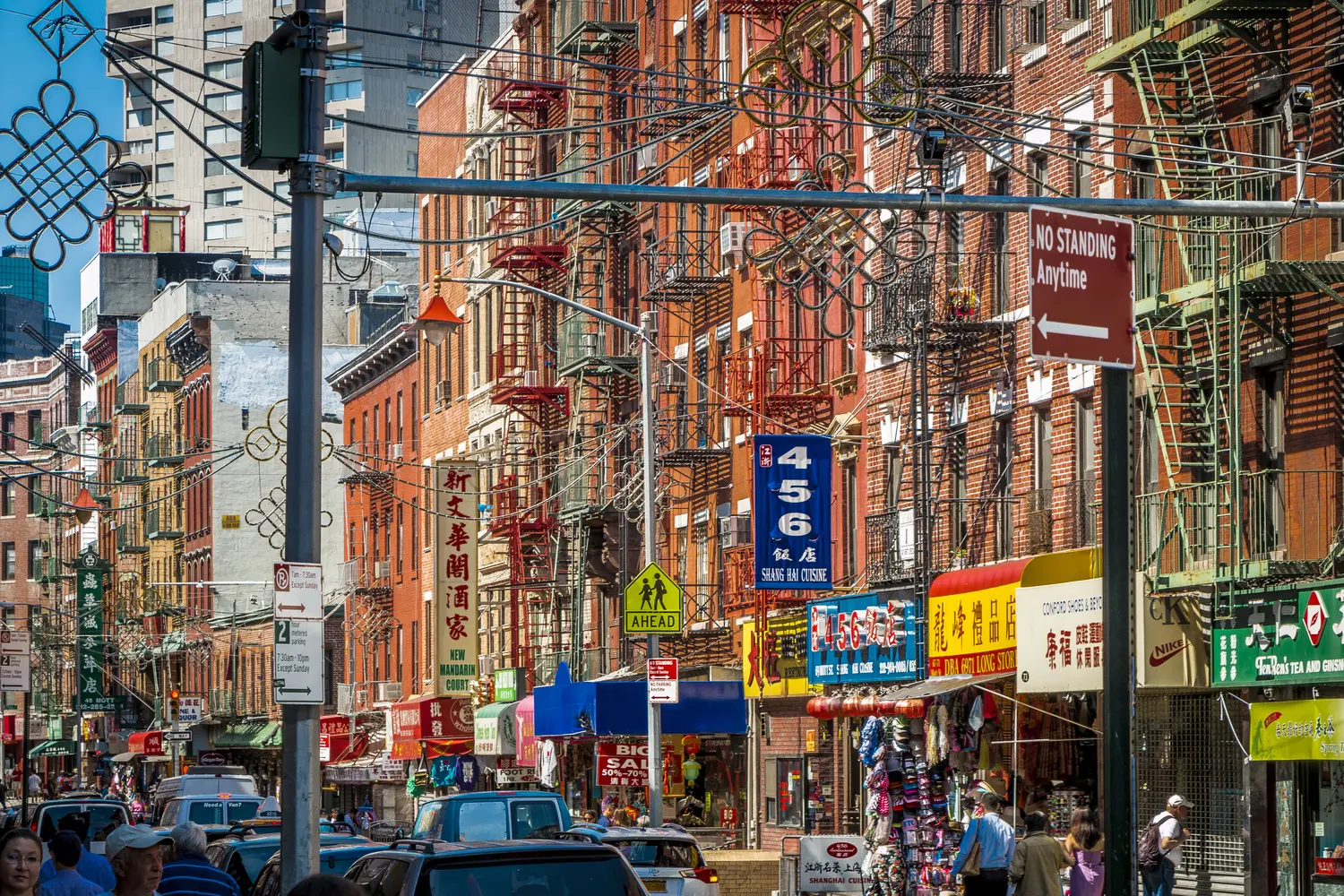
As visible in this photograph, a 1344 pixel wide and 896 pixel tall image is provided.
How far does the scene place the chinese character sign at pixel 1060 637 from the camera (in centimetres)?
2594

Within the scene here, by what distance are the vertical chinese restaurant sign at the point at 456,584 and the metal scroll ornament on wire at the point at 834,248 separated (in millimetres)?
15817

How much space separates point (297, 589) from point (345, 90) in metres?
99.4

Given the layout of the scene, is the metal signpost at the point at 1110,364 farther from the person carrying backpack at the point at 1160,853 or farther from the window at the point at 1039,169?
the window at the point at 1039,169

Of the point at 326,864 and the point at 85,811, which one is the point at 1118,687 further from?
the point at 85,811

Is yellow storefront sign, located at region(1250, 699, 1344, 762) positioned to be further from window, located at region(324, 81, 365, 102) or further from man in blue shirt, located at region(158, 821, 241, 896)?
window, located at region(324, 81, 365, 102)

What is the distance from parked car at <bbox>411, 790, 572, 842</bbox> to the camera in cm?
2597

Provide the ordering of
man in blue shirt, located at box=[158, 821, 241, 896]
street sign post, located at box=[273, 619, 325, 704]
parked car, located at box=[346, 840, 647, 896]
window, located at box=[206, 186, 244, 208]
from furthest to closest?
window, located at box=[206, 186, 244, 208]
street sign post, located at box=[273, 619, 325, 704]
man in blue shirt, located at box=[158, 821, 241, 896]
parked car, located at box=[346, 840, 647, 896]

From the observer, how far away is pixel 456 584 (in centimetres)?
5356

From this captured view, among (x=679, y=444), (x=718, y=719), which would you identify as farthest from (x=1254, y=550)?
(x=679, y=444)

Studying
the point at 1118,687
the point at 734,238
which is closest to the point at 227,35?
the point at 734,238

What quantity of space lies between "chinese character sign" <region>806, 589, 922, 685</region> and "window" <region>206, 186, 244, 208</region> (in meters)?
88.6

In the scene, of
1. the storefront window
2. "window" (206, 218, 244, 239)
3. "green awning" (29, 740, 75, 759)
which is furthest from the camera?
"window" (206, 218, 244, 239)

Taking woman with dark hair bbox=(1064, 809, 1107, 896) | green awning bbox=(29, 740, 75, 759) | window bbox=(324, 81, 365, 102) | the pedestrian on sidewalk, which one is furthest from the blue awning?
window bbox=(324, 81, 365, 102)

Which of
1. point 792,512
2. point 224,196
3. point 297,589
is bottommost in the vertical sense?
point 297,589
